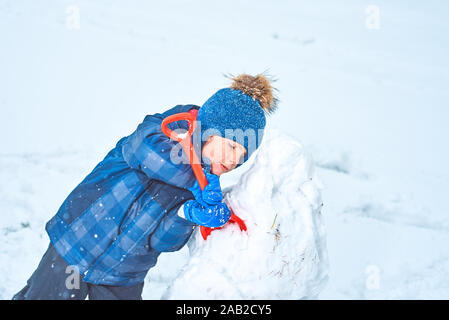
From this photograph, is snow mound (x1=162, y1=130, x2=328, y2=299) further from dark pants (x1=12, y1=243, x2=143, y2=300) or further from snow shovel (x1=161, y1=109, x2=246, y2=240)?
dark pants (x1=12, y1=243, x2=143, y2=300)

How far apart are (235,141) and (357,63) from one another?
2.36 m

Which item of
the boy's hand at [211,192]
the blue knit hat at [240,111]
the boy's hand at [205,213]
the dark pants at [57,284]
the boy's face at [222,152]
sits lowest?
the dark pants at [57,284]

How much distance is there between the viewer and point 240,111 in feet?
3.67

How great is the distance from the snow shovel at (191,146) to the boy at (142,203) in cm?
2

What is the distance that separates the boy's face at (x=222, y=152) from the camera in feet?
3.76

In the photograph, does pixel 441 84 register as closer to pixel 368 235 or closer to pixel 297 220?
pixel 368 235

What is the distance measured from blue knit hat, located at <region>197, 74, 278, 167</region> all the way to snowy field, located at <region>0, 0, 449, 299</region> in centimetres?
18

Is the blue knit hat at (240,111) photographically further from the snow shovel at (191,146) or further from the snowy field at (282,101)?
the snowy field at (282,101)

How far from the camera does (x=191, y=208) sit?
112cm

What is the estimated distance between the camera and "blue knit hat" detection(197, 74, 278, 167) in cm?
112

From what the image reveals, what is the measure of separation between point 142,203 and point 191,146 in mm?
244

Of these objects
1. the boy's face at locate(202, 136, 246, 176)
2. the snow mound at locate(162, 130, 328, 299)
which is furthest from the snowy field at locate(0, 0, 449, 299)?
the boy's face at locate(202, 136, 246, 176)

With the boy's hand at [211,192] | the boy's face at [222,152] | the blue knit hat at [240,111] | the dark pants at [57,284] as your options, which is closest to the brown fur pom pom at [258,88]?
the blue knit hat at [240,111]
